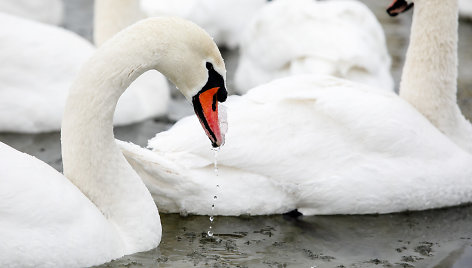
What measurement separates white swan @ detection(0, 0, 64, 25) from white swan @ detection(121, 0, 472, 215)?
14.8 feet

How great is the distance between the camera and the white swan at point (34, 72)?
9281 mm

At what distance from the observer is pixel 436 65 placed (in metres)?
8.35

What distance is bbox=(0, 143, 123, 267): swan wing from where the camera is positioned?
607cm

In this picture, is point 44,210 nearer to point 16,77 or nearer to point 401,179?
point 401,179

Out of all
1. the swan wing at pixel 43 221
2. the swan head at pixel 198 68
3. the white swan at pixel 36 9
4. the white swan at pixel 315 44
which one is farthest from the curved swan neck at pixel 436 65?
the white swan at pixel 36 9

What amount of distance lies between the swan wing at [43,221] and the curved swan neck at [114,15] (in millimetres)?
3841

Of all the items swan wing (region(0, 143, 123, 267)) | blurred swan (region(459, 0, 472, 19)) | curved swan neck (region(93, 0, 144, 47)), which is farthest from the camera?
blurred swan (region(459, 0, 472, 19))

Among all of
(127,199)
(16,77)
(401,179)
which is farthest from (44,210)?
(16,77)

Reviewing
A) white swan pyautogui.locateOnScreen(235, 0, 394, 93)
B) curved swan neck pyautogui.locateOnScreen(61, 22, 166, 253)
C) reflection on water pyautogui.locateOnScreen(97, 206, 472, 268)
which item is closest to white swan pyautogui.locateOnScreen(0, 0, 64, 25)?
white swan pyautogui.locateOnScreen(235, 0, 394, 93)

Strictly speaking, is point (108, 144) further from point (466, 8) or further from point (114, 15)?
point (466, 8)

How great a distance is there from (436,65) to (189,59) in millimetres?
2590

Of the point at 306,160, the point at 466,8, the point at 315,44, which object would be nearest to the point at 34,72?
the point at 315,44

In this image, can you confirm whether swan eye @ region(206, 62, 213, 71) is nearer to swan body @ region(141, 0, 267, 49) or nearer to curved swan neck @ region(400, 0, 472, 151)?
curved swan neck @ region(400, 0, 472, 151)

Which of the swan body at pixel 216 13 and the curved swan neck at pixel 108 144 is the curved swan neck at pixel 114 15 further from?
the curved swan neck at pixel 108 144
